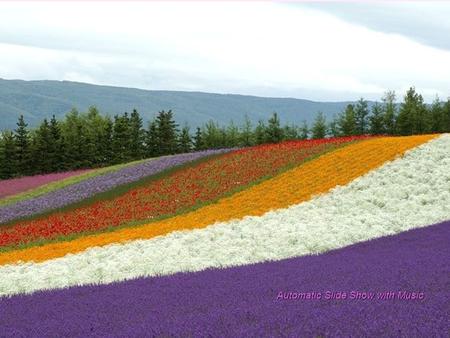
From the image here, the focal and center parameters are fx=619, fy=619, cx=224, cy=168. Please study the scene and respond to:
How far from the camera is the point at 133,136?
69.8m

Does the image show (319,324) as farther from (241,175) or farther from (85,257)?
(241,175)

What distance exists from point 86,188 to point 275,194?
1484 cm

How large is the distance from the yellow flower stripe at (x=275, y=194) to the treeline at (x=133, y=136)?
32529 mm

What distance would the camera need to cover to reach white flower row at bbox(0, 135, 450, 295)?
16.7m

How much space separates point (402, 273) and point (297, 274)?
1891mm

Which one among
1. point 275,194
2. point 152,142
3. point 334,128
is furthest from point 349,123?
point 275,194

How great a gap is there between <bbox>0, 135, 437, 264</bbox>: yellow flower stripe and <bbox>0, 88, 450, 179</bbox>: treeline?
3253 centimetres

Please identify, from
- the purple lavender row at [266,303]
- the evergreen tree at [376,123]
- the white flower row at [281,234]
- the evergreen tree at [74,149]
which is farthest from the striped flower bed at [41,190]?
the evergreen tree at [376,123]

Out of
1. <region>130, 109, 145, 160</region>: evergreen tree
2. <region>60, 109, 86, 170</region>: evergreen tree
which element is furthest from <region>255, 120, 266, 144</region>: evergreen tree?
<region>60, 109, 86, 170</region>: evergreen tree

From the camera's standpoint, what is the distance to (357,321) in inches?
252

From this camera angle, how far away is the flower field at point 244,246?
24.7ft

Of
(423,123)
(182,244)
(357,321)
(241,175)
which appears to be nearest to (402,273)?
(357,321)

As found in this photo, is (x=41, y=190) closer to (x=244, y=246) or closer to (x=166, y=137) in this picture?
(x=244, y=246)

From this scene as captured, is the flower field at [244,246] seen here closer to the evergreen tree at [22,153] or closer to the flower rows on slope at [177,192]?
the flower rows on slope at [177,192]
